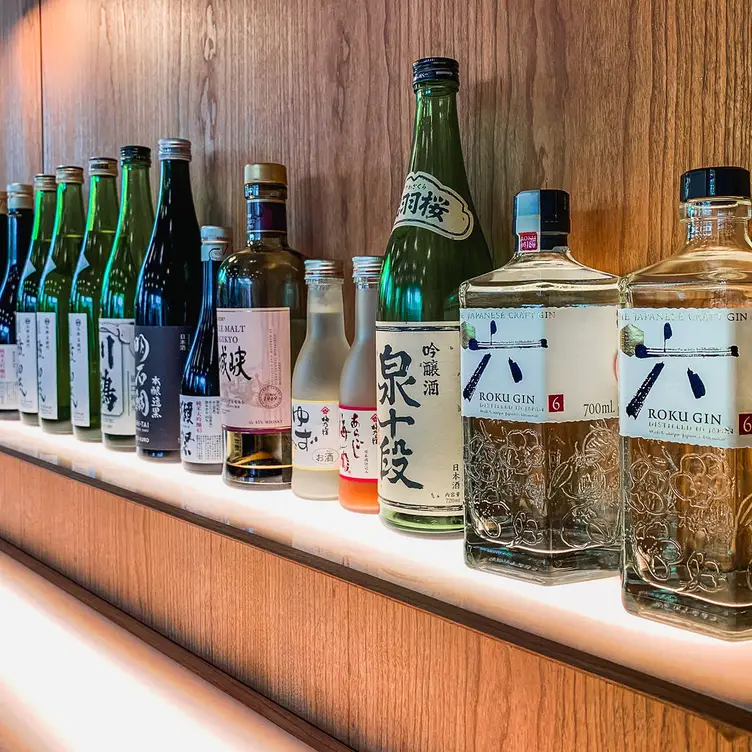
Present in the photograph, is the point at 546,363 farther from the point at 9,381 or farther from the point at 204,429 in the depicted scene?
the point at 9,381

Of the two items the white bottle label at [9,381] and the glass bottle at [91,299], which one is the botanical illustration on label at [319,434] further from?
the white bottle label at [9,381]

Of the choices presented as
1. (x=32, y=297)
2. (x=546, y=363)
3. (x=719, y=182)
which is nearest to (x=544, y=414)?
(x=546, y=363)

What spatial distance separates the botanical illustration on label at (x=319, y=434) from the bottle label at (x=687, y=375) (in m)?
0.30

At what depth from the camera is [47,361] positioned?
3.54 ft

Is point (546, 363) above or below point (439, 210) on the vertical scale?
below

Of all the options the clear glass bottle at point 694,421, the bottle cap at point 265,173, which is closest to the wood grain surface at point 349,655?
the clear glass bottle at point 694,421

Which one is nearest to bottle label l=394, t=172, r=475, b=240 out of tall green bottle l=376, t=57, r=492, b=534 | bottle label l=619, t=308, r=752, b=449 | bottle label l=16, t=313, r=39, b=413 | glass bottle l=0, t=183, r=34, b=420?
tall green bottle l=376, t=57, r=492, b=534

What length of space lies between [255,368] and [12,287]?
2.36 feet

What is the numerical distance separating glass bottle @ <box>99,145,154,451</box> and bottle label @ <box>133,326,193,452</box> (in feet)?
0.11

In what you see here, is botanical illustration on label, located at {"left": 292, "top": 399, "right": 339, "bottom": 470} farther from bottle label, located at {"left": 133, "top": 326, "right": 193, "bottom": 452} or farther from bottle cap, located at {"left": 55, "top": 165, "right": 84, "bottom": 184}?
bottle cap, located at {"left": 55, "top": 165, "right": 84, "bottom": 184}

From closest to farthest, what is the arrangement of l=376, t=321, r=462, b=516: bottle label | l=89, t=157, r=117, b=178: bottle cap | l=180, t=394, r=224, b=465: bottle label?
l=376, t=321, r=462, b=516: bottle label → l=180, t=394, r=224, b=465: bottle label → l=89, t=157, r=117, b=178: bottle cap

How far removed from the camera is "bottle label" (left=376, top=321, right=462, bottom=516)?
59 centimetres

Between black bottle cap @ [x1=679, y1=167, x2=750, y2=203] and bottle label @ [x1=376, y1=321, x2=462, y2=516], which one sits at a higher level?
black bottle cap @ [x1=679, y1=167, x2=750, y2=203]

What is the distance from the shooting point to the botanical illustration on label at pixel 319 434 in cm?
71
